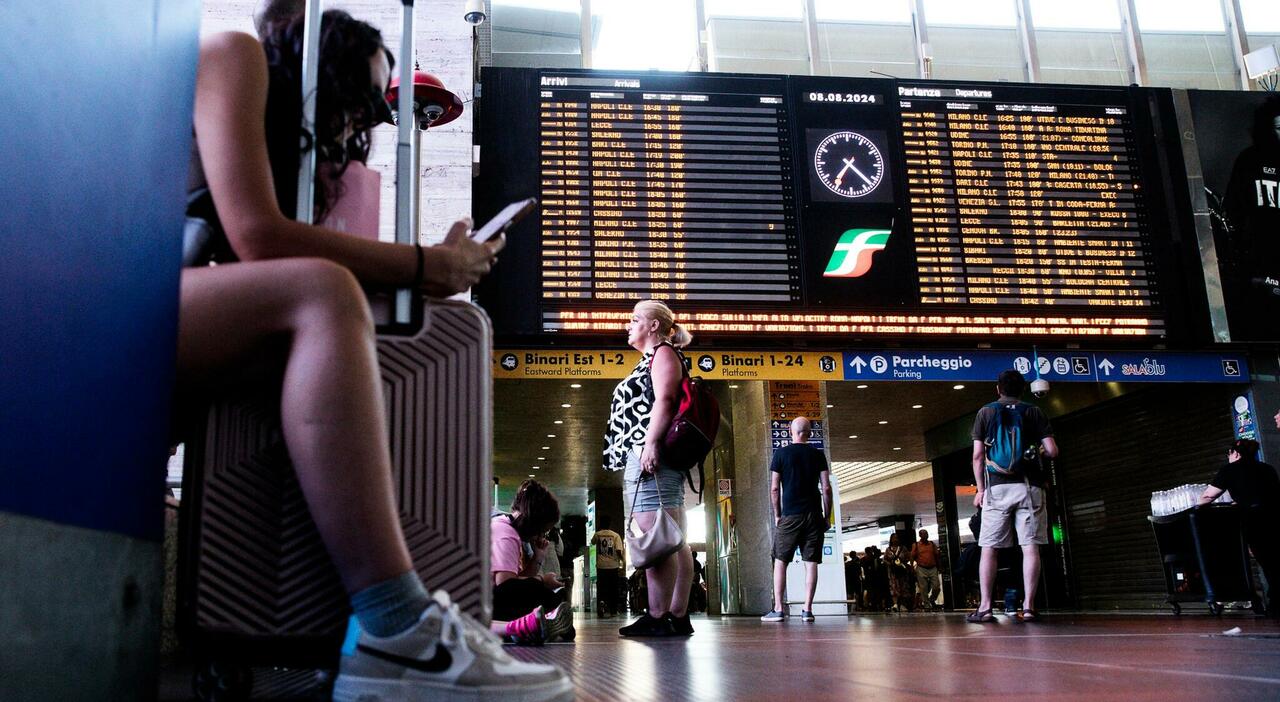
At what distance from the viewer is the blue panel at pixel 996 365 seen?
25.6ft

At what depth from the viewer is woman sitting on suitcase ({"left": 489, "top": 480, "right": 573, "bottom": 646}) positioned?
352cm

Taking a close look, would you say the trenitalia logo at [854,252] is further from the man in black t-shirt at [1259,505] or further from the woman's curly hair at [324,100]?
the woman's curly hair at [324,100]

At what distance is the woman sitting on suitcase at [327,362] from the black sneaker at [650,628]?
291cm

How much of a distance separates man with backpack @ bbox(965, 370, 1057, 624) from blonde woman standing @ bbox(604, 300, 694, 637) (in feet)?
6.96

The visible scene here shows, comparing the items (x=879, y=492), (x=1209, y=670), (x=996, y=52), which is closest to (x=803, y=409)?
(x=996, y=52)

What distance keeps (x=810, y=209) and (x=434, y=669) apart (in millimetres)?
6964

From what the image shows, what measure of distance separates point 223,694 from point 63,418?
28.8 inches

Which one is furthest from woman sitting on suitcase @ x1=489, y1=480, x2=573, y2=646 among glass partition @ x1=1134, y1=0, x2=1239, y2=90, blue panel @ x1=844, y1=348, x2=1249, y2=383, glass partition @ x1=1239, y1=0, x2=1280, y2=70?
glass partition @ x1=1239, y1=0, x2=1280, y2=70

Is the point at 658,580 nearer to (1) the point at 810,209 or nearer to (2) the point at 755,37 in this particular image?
(1) the point at 810,209

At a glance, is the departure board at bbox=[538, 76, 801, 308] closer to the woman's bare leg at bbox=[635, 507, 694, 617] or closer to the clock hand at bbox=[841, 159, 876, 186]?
the clock hand at bbox=[841, 159, 876, 186]

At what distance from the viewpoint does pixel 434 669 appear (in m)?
1.02

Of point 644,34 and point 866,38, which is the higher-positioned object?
point 866,38

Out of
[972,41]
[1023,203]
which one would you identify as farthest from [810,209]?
[972,41]

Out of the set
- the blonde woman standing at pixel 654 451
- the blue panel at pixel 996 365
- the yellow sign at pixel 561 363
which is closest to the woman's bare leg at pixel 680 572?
the blonde woman standing at pixel 654 451
